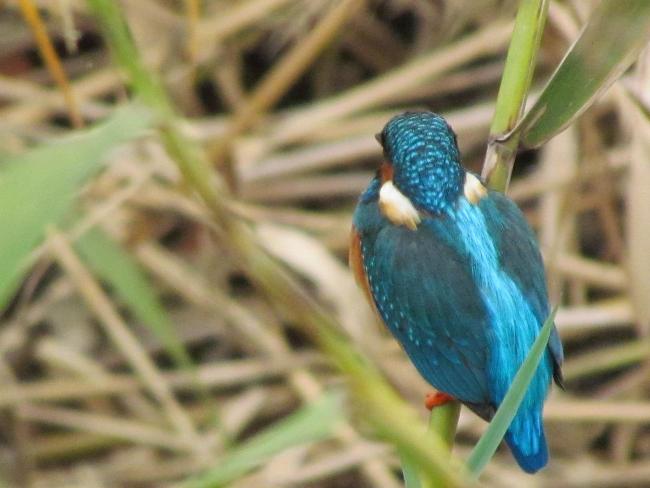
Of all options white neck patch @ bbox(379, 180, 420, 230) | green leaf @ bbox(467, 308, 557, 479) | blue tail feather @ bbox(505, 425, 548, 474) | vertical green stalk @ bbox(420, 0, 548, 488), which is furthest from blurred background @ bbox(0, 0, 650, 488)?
green leaf @ bbox(467, 308, 557, 479)

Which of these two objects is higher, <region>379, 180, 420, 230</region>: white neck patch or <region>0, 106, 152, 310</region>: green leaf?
<region>0, 106, 152, 310</region>: green leaf

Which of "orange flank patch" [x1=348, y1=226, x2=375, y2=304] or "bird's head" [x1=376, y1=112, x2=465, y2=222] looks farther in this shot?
"orange flank patch" [x1=348, y1=226, x2=375, y2=304]

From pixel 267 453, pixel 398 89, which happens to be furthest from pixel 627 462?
pixel 267 453

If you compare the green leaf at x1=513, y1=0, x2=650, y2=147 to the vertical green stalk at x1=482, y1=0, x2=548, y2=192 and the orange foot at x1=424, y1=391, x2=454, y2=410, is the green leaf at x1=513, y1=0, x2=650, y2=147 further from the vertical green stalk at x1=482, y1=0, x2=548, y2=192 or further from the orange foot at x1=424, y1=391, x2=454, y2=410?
the orange foot at x1=424, y1=391, x2=454, y2=410

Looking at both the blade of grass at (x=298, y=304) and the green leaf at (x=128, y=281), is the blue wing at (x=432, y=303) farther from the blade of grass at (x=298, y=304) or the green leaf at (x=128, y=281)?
the blade of grass at (x=298, y=304)

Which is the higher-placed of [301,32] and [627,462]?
[301,32]

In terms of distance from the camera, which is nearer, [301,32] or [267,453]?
[267,453]

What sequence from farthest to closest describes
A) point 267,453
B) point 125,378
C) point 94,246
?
point 125,378 → point 94,246 → point 267,453

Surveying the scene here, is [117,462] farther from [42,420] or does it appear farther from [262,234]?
[262,234]
